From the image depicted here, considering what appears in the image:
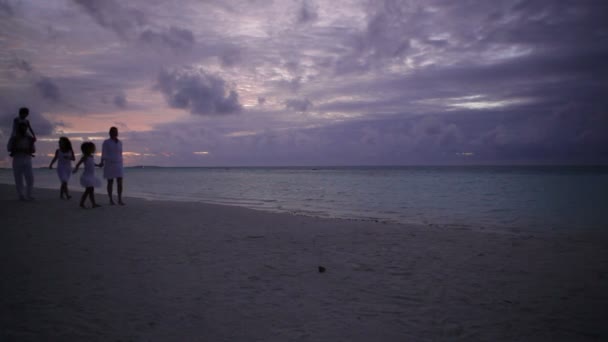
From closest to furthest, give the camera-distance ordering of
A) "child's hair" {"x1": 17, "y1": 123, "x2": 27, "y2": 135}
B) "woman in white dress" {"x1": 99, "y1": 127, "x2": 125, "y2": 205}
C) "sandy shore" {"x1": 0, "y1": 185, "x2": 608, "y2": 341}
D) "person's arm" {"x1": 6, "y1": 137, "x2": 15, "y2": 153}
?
"sandy shore" {"x1": 0, "y1": 185, "x2": 608, "y2": 341} < "person's arm" {"x1": 6, "y1": 137, "x2": 15, "y2": 153} < "child's hair" {"x1": 17, "y1": 123, "x2": 27, "y2": 135} < "woman in white dress" {"x1": 99, "y1": 127, "x2": 125, "y2": 205}

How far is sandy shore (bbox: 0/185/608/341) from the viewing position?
3.26m

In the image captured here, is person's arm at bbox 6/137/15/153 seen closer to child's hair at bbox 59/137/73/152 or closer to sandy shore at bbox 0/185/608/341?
child's hair at bbox 59/137/73/152

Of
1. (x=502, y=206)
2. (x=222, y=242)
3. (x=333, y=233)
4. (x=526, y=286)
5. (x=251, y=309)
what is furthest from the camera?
(x=502, y=206)

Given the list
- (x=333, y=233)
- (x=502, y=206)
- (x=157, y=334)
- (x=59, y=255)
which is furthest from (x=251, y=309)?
(x=502, y=206)

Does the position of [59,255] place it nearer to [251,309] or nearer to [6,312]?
[6,312]

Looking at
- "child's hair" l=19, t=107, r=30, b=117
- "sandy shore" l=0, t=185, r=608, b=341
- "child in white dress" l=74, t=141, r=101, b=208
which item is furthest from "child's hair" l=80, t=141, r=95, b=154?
"sandy shore" l=0, t=185, r=608, b=341

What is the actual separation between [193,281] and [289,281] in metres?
1.29

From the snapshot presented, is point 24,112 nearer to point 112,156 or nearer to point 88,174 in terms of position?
point 88,174

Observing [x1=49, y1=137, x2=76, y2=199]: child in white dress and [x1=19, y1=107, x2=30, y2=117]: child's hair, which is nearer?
[x1=19, y1=107, x2=30, y2=117]: child's hair

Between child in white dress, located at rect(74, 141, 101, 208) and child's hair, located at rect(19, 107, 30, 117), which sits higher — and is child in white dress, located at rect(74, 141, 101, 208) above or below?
below

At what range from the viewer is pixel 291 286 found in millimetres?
4414

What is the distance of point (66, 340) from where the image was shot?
A: 2.87m

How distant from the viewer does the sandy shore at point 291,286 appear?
326 cm

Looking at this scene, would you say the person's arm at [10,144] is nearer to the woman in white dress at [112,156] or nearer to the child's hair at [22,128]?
the child's hair at [22,128]
